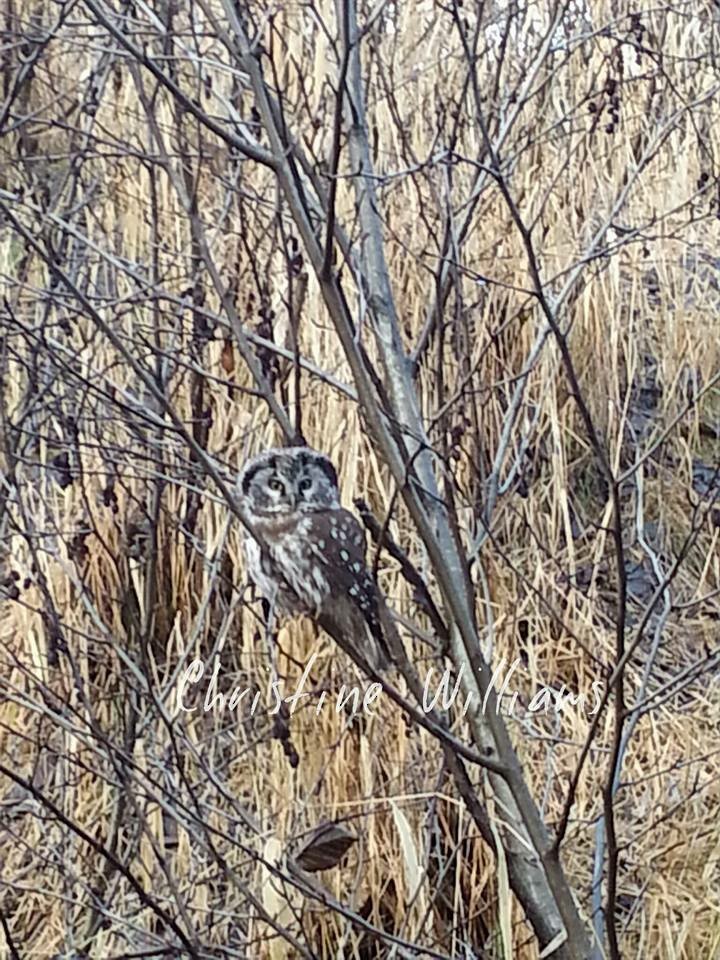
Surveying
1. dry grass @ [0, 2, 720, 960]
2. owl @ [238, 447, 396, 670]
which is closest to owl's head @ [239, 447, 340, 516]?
owl @ [238, 447, 396, 670]

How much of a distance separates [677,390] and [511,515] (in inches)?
27.1

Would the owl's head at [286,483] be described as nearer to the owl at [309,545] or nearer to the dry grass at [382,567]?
the owl at [309,545]

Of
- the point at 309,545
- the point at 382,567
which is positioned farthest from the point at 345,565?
the point at 382,567

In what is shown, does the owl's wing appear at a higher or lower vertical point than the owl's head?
lower

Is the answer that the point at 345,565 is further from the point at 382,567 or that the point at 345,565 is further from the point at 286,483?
the point at 382,567

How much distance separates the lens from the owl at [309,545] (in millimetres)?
2066

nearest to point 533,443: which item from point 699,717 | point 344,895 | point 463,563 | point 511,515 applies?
point 511,515

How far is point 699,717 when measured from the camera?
2961mm

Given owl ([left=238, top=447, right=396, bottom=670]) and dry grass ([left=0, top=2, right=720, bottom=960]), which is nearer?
owl ([left=238, top=447, right=396, bottom=670])

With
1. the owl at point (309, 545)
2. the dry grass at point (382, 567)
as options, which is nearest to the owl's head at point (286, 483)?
the owl at point (309, 545)

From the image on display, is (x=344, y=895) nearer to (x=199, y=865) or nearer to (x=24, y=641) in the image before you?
(x=199, y=865)

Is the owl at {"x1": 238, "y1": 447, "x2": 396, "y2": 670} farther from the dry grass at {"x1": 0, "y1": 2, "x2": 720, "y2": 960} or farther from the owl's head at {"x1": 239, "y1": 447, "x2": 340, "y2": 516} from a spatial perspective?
the dry grass at {"x1": 0, "y1": 2, "x2": 720, "y2": 960}

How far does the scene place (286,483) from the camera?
6.82ft

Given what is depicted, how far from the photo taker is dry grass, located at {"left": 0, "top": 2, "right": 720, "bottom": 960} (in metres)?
2.46
